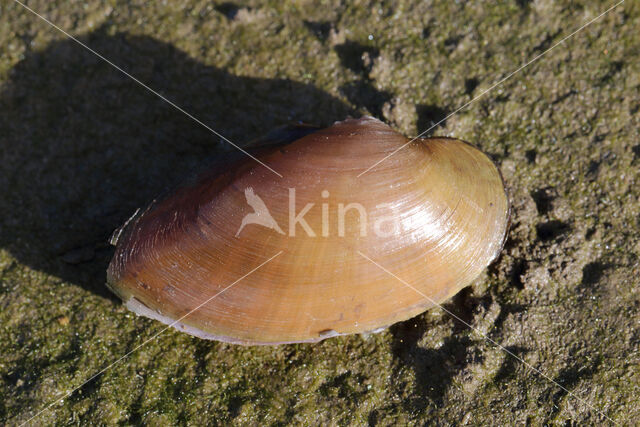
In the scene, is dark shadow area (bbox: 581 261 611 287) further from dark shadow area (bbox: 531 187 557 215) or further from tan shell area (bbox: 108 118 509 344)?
tan shell area (bbox: 108 118 509 344)

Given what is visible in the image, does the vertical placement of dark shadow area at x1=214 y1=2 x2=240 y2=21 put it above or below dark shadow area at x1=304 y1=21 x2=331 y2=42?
above

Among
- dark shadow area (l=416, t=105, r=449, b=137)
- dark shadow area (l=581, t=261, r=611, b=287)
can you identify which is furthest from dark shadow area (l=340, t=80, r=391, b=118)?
dark shadow area (l=581, t=261, r=611, b=287)

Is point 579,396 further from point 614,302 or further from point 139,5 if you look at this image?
point 139,5

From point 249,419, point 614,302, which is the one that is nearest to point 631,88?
point 614,302

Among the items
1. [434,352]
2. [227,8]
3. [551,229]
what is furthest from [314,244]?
[227,8]

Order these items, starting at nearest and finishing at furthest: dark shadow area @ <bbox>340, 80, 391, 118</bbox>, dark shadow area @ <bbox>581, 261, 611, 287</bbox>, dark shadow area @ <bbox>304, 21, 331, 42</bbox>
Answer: dark shadow area @ <bbox>581, 261, 611, 287</bbox> → dark shadow area @ <bbox>340, 80, 391, 118</bbox> → dark shadow area @ <bbox>304, 21, 331, 42</bbox>

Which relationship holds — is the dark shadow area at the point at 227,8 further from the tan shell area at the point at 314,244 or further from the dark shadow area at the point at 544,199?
the dark shadow area at the point at 544,199

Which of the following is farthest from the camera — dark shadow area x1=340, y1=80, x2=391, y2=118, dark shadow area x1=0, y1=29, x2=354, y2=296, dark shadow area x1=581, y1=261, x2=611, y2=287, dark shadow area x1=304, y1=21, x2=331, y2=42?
dark shadow area x1=304, y1=21, x2=331, y2=42
